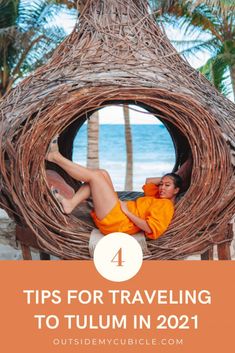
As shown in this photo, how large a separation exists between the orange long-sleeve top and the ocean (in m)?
15.6

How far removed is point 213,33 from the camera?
1246 centimetres

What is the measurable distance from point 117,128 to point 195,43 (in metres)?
24.5

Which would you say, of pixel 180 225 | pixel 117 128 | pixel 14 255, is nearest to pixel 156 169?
pixel 117 128

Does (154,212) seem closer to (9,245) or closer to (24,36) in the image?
(9,245)

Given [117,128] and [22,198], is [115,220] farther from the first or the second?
[117,128]

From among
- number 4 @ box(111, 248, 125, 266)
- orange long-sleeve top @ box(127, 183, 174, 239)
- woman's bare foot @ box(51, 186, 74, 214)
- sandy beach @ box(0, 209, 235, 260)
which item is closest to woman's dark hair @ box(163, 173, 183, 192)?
orange long-sleeve top @ box(127, 183, 174, 239)

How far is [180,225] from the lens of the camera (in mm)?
3336

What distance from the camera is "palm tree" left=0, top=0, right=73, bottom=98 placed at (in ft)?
41.7

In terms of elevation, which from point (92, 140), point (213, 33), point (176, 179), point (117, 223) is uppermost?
point (213, 33)

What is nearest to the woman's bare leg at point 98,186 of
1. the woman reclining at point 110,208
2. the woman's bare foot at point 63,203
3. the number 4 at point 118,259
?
the woman reclining at point 110,208

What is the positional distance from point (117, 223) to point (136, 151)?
1111 inches

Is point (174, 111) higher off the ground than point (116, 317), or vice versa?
point (174, 111)

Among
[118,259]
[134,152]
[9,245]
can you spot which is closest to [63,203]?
[118,259]

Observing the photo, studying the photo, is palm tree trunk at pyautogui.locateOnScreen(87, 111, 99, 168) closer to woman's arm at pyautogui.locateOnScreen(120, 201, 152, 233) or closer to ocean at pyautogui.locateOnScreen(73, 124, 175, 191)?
woman's arm at pyautogui.locateOnScreen(120, 201, 152, 233)
